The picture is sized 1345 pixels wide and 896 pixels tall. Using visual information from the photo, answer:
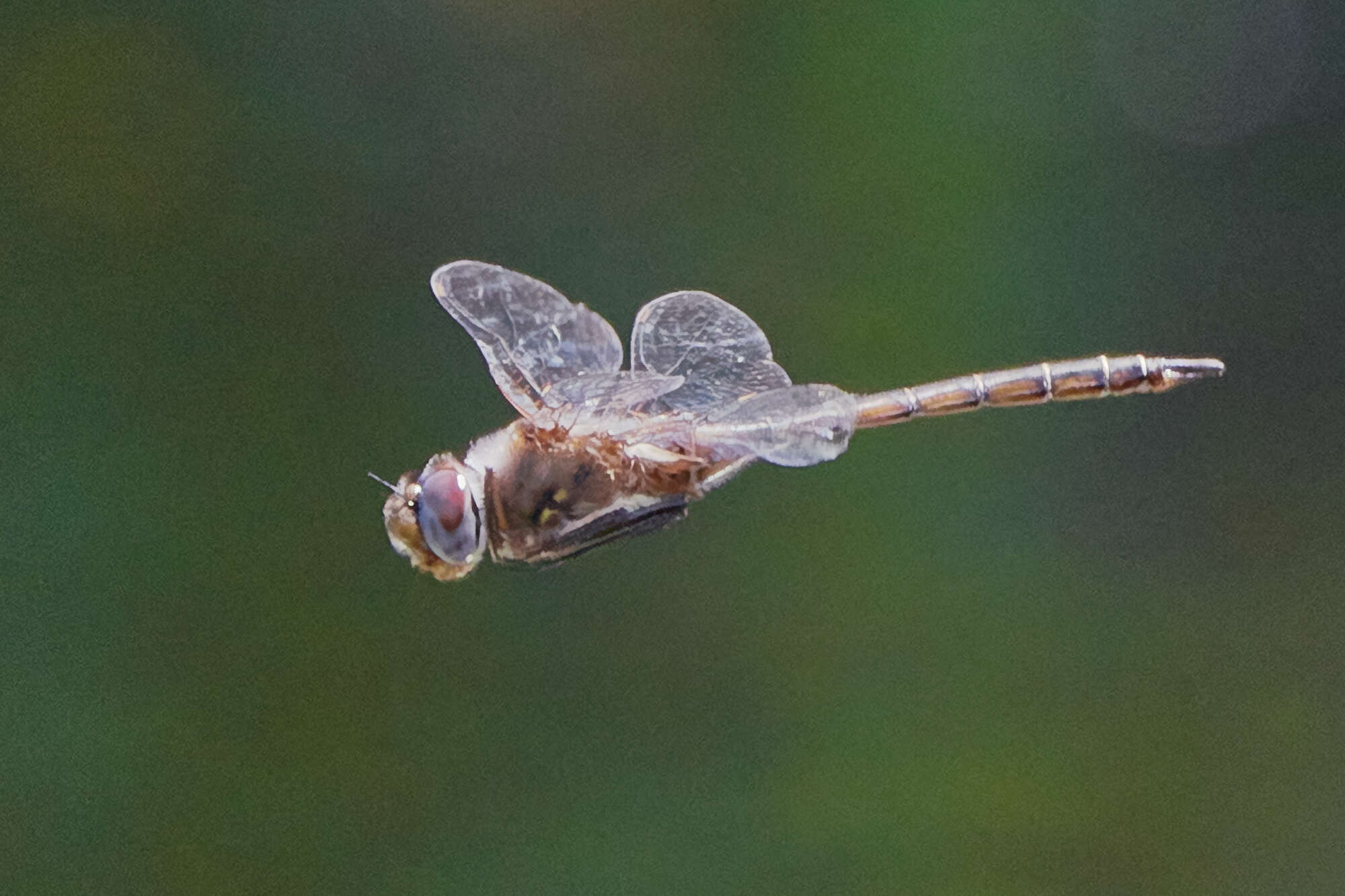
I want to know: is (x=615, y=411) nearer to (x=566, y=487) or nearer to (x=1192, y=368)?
(x=566, y=487)

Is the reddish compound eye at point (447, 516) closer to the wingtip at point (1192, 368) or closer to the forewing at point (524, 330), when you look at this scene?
the forewing at point (524, 330)

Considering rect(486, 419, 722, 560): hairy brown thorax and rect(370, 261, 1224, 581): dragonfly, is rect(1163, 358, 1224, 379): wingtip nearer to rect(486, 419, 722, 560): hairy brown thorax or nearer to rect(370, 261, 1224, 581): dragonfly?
rect(370, 261, 1224, 581): dragonfly

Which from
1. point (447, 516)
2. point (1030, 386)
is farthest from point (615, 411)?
point (1030, 386)

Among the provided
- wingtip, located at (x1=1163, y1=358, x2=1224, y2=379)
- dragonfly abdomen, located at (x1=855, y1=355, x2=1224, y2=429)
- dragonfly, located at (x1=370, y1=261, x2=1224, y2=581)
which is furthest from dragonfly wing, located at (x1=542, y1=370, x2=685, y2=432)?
wingtip, located at (x1=1163, y1=358, x2=1224, y2=379)

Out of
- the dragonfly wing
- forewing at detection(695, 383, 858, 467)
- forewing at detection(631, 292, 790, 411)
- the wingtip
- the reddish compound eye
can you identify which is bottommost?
the reddish compound eye

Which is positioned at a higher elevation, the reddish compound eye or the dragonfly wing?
the dragonfly wing

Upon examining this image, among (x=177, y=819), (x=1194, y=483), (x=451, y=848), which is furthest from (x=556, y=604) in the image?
(x=1194, y=483)

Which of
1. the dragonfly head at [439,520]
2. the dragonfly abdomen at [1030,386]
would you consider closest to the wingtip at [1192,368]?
the dragonfly abdomen at [1030,386]
